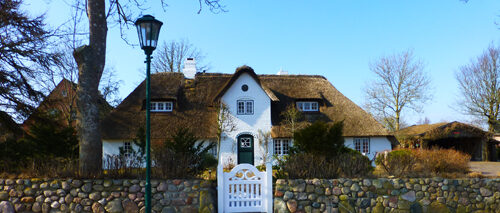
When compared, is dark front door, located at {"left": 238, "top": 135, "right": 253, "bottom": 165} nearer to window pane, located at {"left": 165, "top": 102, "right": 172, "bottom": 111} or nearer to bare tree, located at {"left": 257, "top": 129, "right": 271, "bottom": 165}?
bare tree, located at {"left": 257, "top": 129, "right": 271, "bottom": 165}

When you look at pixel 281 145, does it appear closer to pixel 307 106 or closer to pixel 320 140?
pixel 307 106

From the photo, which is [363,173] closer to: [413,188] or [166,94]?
[413,188]

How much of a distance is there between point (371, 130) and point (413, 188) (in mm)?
11343

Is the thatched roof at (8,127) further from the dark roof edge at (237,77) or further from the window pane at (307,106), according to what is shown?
the window pane at (307,106)

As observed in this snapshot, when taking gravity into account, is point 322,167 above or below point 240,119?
below

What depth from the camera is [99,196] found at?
7406 mm

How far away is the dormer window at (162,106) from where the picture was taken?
64.3 feet

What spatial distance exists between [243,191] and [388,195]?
11.7 ft

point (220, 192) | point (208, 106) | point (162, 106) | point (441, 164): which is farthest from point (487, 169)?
point (162, 106)

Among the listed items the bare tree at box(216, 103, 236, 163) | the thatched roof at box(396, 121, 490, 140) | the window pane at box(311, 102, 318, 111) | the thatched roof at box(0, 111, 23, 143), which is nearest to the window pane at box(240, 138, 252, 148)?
the bare tree at box(216, 103, 236, 163)

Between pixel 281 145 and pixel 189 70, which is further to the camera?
pixel 189 70

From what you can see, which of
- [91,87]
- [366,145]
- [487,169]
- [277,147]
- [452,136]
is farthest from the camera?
[452,136]

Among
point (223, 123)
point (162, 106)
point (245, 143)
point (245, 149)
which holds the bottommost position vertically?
point (245, 149)

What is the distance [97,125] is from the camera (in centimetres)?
862
